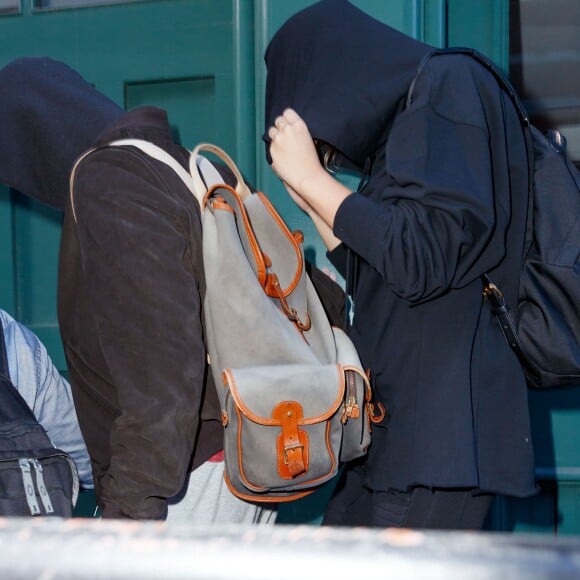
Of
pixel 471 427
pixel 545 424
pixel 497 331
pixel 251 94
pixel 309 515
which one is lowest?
pixel 309 515

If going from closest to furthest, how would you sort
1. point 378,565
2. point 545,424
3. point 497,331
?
point 378,565, point 497,331, point 545,424

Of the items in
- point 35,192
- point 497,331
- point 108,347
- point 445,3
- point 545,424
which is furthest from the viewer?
point 545,424

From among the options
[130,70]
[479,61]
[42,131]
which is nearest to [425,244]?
[479,61]

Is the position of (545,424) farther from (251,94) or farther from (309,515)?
(251,94)

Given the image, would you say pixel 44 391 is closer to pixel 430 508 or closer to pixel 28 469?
pixel 28 469

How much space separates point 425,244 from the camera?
4.99 feet

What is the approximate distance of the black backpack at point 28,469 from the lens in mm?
1530

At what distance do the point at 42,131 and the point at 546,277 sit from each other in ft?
3.41

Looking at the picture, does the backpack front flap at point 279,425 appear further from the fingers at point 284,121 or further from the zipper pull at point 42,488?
the fingers at point 284,121

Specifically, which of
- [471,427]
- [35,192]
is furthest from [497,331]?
[35,192]

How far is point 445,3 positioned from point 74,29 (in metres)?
1.22

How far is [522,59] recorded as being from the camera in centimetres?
294

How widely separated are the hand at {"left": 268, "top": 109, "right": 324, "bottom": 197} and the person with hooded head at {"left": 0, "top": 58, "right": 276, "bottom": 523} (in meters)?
0.19

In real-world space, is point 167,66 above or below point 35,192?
above
